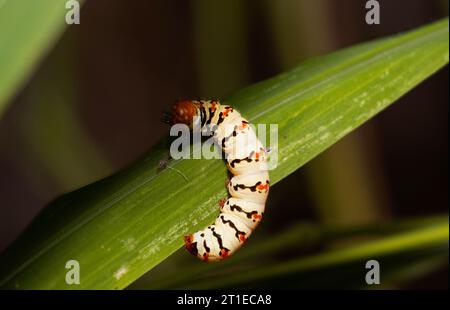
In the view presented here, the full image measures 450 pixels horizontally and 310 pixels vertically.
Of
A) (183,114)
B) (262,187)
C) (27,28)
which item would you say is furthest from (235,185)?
(27,28)

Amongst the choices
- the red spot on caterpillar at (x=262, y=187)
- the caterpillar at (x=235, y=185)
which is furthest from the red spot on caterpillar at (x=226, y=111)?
the red spot on caterpillar at (x=262, y=187)

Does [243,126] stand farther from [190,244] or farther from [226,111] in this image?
[190,244]

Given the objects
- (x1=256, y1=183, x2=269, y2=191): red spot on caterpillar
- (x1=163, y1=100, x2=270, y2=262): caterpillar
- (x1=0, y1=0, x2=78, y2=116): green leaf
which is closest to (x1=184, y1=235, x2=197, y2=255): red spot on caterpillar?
(x1=163, y1=100, x2=270, y2=262): caterpillar

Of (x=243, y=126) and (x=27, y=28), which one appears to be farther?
(x=243, y=126)

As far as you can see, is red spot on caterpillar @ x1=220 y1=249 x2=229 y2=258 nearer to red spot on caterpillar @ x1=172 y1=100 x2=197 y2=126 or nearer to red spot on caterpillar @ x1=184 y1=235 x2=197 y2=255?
red spot on caterpillar @ x1=184 y1=235 x2=197 y2=255

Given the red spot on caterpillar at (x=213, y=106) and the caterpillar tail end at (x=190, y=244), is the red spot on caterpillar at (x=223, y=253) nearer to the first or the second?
the caterpillar tail end at (x=190, y=244)

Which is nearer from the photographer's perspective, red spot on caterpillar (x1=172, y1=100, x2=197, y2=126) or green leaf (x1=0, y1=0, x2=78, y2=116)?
green leaf (x1=0, y1=0, x2=78, y2=116)

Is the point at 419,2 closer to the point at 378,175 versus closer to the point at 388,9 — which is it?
the point at 388,9
